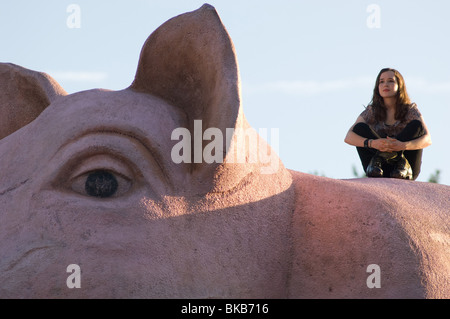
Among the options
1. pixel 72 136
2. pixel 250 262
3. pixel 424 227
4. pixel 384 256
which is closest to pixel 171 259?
pixel 250 262

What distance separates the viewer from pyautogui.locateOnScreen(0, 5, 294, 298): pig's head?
2721 mm

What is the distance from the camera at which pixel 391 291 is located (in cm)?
295

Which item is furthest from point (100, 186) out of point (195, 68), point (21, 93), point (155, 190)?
point (21, 93)

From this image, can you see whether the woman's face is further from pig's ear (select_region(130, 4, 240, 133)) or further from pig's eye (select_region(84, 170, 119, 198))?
pig's eye (select_region(84, 170, 119, 198))

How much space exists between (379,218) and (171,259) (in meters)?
0.96

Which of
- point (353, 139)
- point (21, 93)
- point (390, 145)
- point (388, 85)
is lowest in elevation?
point (390, 145)

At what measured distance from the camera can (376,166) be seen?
422 centimetres

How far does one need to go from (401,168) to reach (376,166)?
0.15 m

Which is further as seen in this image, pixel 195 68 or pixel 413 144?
pixel 413 144

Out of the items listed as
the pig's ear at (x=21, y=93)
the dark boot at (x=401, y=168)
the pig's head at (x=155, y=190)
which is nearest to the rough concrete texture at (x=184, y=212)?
the pig's head at (x=155, y=190)

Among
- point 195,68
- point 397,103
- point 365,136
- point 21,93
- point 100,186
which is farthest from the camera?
point 397,103

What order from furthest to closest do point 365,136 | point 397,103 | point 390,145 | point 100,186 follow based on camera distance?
point 397,103, point 365,136, point 390,145, point 100,186

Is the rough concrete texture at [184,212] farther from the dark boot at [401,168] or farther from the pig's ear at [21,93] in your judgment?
the dark boot at [401,168]

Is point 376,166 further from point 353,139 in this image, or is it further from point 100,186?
point 100,186
